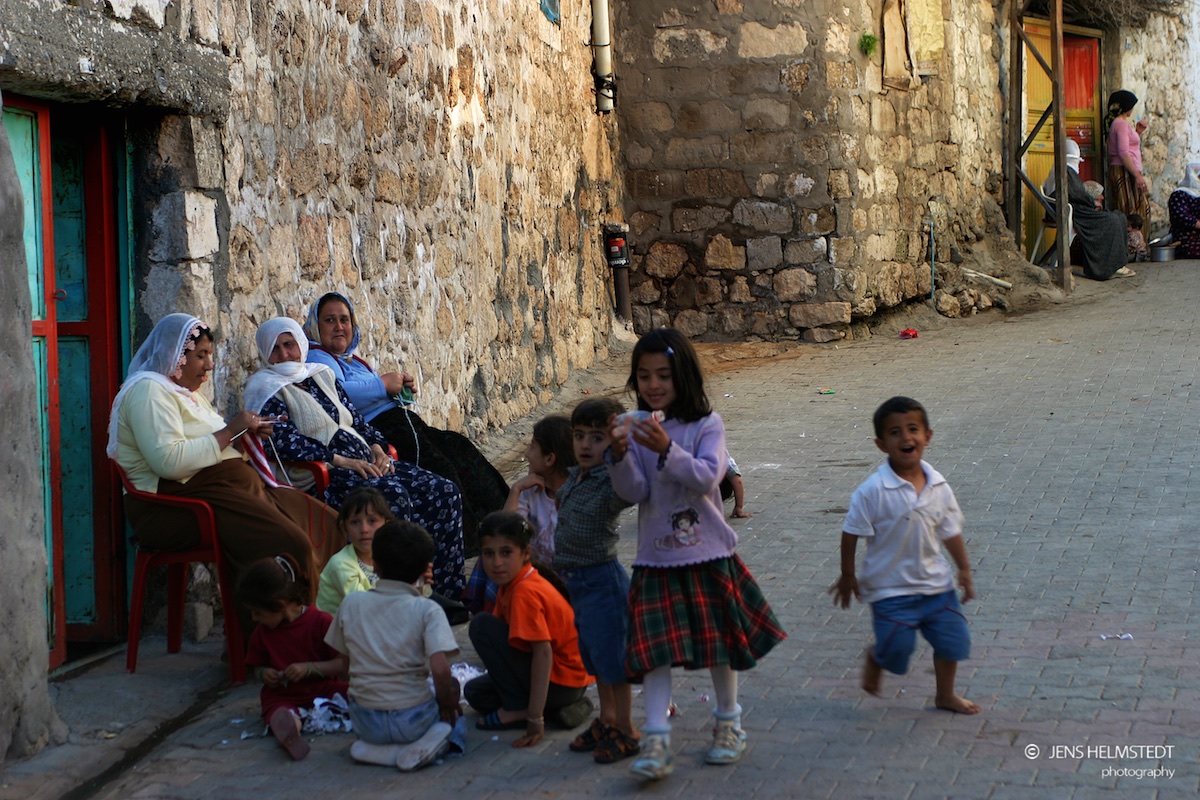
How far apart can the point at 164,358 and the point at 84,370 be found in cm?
48

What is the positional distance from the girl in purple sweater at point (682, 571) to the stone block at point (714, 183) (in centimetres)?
834

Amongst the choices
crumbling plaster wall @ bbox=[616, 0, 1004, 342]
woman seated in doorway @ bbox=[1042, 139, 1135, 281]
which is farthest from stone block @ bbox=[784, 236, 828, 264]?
woman seated in doorway @ bbox=[1042, 139, 1135, 281]

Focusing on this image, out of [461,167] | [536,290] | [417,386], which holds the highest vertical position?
[461,167]

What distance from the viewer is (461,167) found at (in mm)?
8188

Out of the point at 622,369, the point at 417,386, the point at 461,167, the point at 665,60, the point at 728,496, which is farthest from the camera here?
the point at 665,60

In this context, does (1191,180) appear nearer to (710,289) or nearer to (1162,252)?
(1162,252)

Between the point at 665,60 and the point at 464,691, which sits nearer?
the point at 464,691

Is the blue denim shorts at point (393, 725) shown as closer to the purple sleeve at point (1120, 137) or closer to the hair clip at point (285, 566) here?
the hair clip at point (285, 566)

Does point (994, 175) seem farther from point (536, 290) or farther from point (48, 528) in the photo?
point (48, 528)

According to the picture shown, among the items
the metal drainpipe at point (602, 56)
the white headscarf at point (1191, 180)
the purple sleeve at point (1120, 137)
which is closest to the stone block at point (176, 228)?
the metal drainpipe at point (602, 56)

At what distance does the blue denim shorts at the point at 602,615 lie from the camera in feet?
12.7

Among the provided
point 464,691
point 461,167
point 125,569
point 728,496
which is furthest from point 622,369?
point 464,691

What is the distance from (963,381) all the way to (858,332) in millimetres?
2337

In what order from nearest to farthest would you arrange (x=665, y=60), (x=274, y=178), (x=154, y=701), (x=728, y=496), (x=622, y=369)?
(x=154, y=701) → (x=274, y=178) → (x=728, y=496) → (x=622, y=369) → (x=665, y=60)
